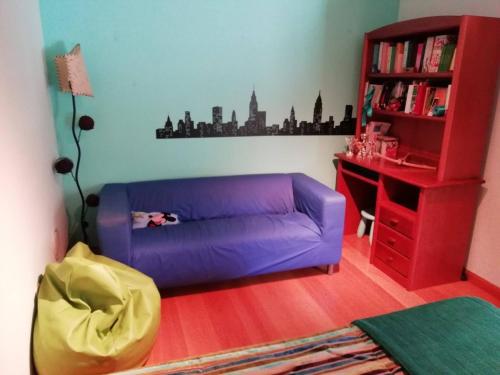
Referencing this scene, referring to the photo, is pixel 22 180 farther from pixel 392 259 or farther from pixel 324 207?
pixel 392 259

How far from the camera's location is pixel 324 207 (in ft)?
8.60

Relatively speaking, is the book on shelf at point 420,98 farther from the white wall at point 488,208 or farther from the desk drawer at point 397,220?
the desk drawer at point 397,220

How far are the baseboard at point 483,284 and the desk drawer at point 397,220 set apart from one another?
0.62 meters

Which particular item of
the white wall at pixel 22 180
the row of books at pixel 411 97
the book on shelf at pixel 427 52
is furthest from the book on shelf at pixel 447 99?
the white wall at pixel 22 180

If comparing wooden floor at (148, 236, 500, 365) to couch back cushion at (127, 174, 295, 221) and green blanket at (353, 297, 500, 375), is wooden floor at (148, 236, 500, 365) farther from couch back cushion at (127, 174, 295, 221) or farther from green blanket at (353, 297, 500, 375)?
green blanket at (353, 297, 500, 375)

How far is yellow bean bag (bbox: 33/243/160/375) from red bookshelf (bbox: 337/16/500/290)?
1.72 meters

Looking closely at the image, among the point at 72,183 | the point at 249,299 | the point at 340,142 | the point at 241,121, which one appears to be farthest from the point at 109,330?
the point at 340,142

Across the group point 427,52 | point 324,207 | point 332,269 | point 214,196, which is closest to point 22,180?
point 214,196

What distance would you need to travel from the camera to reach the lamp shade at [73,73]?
2.27 metres

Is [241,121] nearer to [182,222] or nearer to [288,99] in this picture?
[288,99]

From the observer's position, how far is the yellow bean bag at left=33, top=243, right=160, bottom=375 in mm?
1579

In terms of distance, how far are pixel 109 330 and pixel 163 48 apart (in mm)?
1943

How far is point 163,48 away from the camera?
A: 8.96 feet

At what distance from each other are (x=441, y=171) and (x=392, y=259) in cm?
73
